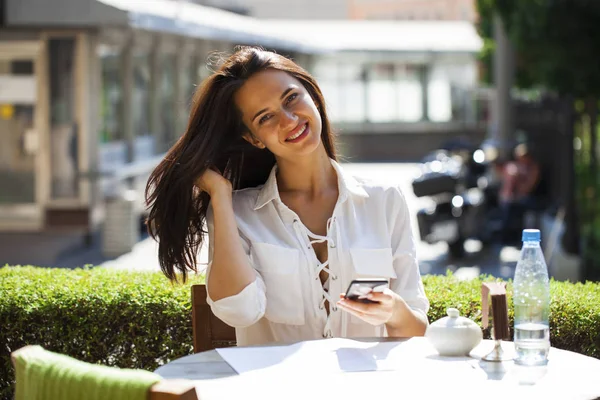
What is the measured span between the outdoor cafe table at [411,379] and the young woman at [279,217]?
43cm

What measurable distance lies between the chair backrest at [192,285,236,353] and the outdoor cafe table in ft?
2.24

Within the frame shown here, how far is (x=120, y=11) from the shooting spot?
49.1ft

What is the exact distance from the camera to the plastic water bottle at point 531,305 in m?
3.34

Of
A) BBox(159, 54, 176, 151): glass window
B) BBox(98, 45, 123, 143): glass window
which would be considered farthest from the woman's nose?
BBox(159, 54, 176, 151): glass window

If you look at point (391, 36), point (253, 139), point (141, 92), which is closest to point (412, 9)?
point (391, 36)

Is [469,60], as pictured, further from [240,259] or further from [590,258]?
[240,259]

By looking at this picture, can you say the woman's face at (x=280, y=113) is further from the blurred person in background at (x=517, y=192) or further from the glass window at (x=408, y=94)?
the glass window at (x=408, y=94)

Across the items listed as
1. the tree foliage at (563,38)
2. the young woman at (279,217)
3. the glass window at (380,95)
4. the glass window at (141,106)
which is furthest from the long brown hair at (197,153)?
the glass window at (380,95)

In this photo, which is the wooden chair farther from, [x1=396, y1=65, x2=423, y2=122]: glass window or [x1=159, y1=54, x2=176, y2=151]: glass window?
[x1=396, y1=65, x2=423, y2=122]: glass window

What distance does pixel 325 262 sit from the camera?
3.93 meters

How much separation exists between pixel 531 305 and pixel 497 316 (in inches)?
14.5

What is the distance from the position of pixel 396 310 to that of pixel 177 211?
86 cm

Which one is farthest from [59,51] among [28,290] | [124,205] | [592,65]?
[28,290]

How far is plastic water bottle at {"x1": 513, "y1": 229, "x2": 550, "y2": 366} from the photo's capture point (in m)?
3.34
